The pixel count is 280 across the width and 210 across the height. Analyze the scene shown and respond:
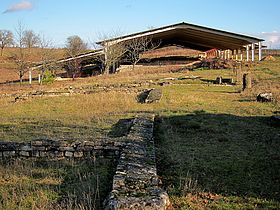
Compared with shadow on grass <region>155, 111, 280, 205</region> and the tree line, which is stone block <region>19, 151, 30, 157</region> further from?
the tree line

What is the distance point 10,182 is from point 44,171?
2.51 feet

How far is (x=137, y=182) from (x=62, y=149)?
3.23 m

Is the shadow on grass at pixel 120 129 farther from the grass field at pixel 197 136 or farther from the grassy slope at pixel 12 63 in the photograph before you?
the grassy slope at pixel 12 63

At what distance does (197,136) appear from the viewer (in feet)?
33.8

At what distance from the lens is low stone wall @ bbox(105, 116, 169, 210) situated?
4648mm

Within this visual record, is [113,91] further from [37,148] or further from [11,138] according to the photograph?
[37,148]

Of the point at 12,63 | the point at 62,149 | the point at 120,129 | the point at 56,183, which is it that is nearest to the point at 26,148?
the point at 62,149

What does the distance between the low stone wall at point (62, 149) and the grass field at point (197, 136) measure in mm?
345

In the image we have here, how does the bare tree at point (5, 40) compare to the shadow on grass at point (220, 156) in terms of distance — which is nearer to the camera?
the shadow on grass at point (220, 156)

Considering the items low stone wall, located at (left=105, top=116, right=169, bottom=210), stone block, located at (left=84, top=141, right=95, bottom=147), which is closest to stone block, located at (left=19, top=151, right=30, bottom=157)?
stone block, located at (left=84, top=141, right=95, bottom=147)

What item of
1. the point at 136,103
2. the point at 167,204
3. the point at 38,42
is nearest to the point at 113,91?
the point at 136,103

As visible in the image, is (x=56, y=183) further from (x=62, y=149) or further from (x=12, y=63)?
(x=12, y=63)

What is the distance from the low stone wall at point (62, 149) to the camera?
828cm

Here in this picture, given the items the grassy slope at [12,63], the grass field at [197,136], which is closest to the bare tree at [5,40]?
the grassy slope at [12,63]
